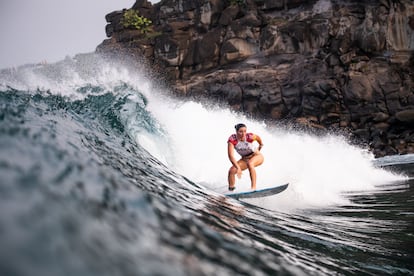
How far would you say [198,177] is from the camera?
25.0 feet

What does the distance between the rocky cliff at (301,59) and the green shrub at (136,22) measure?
1.15 m

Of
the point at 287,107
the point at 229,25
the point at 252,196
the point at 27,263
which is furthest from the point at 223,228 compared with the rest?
the point at 229,25

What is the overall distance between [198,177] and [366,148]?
17.2 m

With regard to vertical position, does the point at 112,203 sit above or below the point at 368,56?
below

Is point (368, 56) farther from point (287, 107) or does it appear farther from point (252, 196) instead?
point (252, 196)

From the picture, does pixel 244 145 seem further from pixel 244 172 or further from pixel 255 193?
pixel 244 172

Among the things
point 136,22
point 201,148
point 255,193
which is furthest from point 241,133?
point 136,22

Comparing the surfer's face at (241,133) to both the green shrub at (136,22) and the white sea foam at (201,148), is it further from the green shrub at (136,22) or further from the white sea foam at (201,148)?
the green shrub at (136,22)

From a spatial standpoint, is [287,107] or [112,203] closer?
[112,203]

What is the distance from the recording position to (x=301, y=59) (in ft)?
87.0

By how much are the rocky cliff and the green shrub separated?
1145mm

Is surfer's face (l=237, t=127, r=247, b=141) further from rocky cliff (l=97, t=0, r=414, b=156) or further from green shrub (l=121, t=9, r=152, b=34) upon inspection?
green shrub (l=121, t=9, r=152, b=34)

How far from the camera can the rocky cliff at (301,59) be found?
23.1m

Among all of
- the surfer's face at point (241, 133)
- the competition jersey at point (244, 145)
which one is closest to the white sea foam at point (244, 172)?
the competition jersey at point (244, 145)
